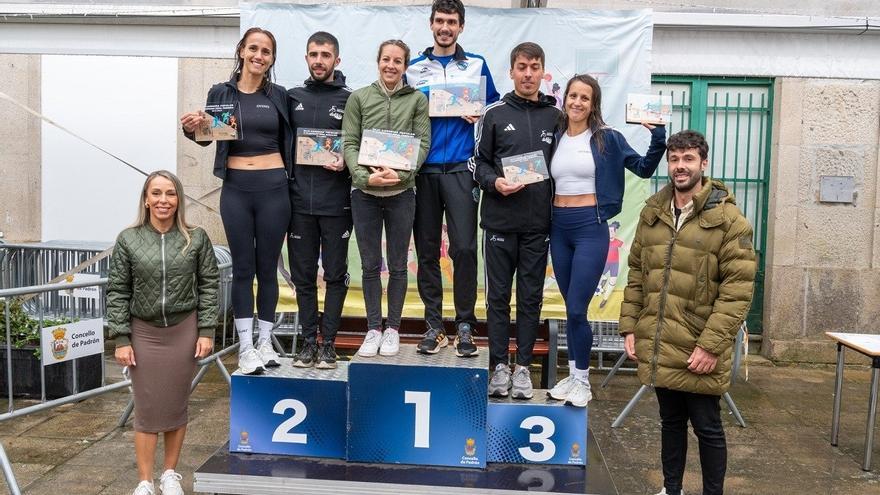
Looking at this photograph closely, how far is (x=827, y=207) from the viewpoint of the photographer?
798 cm

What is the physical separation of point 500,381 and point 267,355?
1362 millimetres

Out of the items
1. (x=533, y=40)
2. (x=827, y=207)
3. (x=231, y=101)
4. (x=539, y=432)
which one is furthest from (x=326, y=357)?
(x=827, y=207)

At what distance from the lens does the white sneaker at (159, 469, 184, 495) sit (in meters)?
4.13

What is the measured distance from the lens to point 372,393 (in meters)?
4.15

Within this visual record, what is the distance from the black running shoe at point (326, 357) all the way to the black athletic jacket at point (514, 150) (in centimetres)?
116

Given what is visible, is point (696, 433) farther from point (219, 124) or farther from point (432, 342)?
point (219, 124)

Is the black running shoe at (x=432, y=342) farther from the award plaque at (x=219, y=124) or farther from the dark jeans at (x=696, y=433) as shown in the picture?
the award plaque at (x=219, y=124)

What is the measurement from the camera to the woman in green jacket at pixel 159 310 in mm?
3998

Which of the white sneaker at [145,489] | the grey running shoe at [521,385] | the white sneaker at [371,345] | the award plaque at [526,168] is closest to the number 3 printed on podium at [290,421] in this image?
the white sneaker at [371,345]

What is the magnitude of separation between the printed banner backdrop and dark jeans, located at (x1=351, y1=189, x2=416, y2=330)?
2890 mm

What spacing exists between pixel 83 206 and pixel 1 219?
912 millimetres

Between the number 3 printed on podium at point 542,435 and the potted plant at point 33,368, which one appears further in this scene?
the potted plant at point 33,368

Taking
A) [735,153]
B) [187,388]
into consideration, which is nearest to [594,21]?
[735,153]

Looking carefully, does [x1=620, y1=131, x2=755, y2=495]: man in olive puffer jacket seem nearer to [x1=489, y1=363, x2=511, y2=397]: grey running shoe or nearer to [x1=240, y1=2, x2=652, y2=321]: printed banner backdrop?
[x1=489, y1=363, x2=511, y2=397]: grey running shoe
